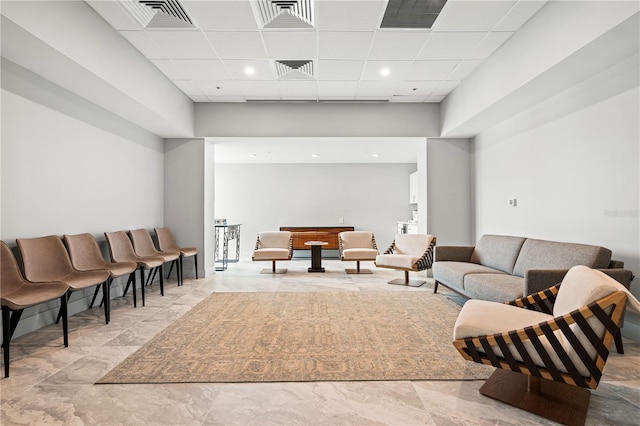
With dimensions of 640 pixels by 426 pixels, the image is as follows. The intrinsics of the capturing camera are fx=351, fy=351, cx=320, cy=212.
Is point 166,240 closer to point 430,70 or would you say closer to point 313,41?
point 313,41

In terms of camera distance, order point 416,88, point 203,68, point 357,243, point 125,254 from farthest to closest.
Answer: point 357,243 < point 416,88 < point 203,68 < point 125,254

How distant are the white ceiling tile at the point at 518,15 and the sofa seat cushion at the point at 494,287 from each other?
2.69 metres

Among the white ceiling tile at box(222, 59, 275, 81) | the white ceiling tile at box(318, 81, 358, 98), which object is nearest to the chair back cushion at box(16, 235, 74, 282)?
the white ceiling tile at box(222, 59, 275, 81)

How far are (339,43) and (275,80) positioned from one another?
1.46 metres

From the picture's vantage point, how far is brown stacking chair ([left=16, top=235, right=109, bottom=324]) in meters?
3.22

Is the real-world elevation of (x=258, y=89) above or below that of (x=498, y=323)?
above

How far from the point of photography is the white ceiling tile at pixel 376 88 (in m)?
5.41

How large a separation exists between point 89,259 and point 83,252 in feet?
0.34

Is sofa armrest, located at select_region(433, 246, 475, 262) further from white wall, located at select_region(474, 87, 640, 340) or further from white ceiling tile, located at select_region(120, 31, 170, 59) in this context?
white ceiling tile, located at select_region(120, 31, 170, 59)

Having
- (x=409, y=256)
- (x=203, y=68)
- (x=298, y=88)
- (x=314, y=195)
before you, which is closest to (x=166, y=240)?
(x=203, y=68)

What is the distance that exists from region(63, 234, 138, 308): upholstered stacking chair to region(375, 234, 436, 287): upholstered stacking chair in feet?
11.9

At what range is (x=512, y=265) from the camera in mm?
4211

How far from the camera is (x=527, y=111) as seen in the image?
4.67 meters

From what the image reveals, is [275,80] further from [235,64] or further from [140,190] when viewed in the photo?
[140,190]
